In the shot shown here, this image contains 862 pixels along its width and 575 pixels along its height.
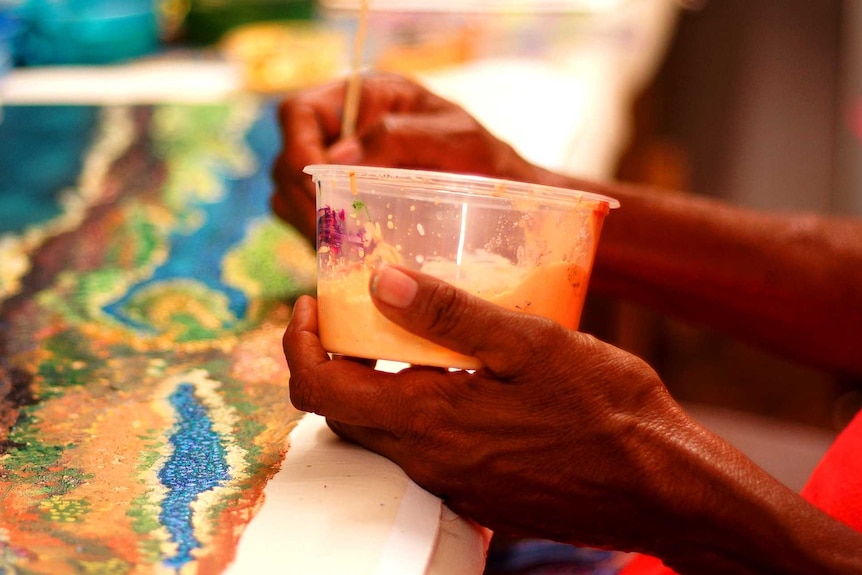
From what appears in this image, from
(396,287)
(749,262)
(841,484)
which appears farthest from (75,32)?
(841,484)

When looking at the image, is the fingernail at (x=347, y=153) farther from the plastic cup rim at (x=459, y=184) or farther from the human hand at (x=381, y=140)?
the plastic cup rim at (x=459, y=184)

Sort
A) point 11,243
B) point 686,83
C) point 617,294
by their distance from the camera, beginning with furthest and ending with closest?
point 686,83, point 617,294, point 11,243

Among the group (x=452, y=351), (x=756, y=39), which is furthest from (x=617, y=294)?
(x=756, y=39)

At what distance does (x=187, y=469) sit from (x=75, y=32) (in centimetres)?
196

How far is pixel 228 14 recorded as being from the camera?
2906 millimetres

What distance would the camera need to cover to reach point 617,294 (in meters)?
1.52

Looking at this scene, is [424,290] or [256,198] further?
[256,198]

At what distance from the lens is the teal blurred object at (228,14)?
2.90 metres

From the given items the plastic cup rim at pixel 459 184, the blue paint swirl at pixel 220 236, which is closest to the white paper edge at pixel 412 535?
the plastic cup rim at pixel 459 184

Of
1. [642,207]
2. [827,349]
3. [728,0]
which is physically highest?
[728,0]

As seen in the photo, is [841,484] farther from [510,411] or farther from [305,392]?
[305,392]

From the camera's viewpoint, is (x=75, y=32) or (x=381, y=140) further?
(x=75, y=32)

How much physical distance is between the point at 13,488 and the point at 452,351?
0.40 meters

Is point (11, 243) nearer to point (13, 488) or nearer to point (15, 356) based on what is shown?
point (15, 356)
